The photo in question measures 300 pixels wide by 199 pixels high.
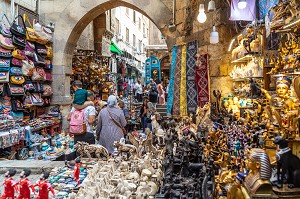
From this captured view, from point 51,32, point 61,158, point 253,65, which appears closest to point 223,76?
point 253,65

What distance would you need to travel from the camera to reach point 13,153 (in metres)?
6.62

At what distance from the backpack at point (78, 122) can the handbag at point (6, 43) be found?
3.08 m

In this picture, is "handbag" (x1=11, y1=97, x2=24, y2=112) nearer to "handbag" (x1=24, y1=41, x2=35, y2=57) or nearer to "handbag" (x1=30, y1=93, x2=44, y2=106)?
"handbag" (x1=30, y1=93, x2=44, y2=106)

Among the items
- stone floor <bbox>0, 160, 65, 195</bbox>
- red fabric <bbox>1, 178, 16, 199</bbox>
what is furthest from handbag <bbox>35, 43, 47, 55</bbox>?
red fabric <bbox>1, 178, 16, 199</bbox>

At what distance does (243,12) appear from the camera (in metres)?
6.26

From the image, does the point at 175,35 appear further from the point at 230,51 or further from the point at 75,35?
the point at 75,35

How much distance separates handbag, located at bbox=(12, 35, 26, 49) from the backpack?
3.47 metres

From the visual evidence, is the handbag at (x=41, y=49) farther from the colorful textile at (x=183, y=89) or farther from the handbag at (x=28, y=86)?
the colorful textile at (x=183, y=89)

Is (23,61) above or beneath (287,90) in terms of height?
above

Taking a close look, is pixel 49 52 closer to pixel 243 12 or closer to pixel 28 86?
pixel 28 86

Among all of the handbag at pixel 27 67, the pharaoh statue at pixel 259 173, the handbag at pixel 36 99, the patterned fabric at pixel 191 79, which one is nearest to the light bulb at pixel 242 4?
the patterned fabric at pixel 191 79

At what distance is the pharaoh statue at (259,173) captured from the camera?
1.80 m

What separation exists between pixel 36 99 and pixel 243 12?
5867 mm

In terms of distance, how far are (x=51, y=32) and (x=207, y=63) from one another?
5237 mm
